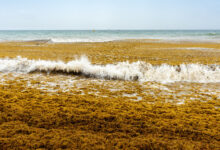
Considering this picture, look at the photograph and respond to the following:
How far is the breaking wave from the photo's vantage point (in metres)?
6.51

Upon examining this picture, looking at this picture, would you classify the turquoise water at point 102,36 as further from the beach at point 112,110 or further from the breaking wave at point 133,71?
the beach at point 112,110

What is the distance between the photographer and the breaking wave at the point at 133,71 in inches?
256

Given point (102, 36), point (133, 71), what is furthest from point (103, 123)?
point (102, 36)

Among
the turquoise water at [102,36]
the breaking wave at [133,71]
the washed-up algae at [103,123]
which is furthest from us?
the turquoise water at [102,36]

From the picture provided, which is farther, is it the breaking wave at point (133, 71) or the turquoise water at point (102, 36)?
the turquoise water at point (102, 36)

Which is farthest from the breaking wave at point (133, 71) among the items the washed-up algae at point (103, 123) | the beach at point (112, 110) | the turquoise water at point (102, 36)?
the turquoise water at point (102, 36)

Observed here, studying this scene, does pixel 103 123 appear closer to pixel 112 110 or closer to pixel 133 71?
pixel 112 110

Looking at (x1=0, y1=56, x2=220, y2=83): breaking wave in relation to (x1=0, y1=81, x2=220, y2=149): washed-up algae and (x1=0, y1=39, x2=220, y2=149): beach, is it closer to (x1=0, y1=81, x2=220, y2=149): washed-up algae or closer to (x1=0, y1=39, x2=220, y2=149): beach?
(x1=0, y1=39, x2=220, y2=149): beach

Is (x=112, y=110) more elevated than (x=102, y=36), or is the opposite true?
(x=102, y=36)

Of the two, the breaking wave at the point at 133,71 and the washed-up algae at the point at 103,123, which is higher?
the breaking wave at the point at 133,71

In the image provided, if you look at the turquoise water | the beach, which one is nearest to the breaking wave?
the beach

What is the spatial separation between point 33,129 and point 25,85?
112 inches

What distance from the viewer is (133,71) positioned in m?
6.80

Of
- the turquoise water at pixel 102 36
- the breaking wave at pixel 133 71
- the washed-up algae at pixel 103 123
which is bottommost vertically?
the washed-up algae at pixel 103 123
